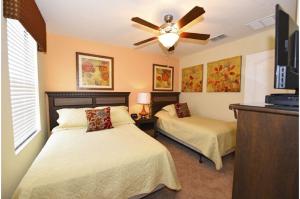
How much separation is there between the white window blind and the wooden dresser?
190 cm

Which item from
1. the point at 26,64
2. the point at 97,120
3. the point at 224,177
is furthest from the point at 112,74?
the point at 224,177

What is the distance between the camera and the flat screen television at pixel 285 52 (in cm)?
75

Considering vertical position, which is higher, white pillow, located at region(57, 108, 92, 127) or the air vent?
the air vent

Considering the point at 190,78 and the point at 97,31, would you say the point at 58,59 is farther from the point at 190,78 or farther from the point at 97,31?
the point at 190,78

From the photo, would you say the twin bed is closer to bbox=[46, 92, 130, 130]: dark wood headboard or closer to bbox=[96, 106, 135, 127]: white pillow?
bbox=[96, 106, 135, 127]: white pillow

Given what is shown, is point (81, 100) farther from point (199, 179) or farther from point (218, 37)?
Answer: point (218, 37)

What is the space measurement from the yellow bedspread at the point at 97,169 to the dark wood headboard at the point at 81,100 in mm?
1029

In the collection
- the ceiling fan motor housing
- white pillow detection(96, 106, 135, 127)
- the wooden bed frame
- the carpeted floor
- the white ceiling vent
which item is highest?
the white ceiling vent

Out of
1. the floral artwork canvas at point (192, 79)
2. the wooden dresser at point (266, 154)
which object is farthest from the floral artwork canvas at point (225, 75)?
the wooden dresser at point (266, 154)

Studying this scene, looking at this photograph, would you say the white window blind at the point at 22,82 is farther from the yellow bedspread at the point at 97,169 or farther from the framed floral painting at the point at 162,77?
the framed floral painting at the point at 162,77

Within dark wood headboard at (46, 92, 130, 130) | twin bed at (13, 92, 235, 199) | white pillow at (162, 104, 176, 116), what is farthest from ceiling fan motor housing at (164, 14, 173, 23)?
white pillow at (162, 104, 176, 116)

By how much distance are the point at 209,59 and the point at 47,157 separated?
3609mm

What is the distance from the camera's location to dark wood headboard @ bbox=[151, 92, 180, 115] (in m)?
3.83

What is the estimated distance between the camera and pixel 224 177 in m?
2.08
